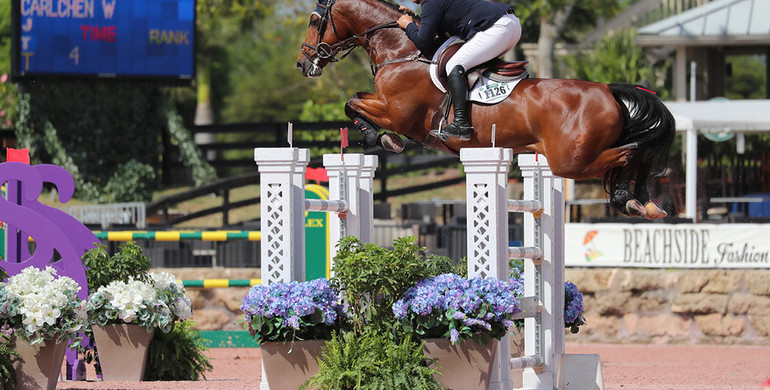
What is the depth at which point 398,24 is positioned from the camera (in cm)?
670

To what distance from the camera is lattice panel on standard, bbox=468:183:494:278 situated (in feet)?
17.7

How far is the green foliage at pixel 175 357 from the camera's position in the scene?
7.11 meters

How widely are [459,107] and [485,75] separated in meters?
0.28

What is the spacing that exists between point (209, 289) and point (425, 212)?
4.19 m

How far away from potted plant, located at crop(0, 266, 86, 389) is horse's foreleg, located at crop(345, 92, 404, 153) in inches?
74.8

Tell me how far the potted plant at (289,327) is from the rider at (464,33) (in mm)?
1470

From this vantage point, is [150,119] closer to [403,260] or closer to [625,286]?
[625,286]

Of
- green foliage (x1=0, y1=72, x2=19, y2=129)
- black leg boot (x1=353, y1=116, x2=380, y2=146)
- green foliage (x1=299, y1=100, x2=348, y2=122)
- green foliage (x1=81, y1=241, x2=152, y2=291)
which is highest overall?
green foliage (x1=0, y1=72, x2=19, y2=129)

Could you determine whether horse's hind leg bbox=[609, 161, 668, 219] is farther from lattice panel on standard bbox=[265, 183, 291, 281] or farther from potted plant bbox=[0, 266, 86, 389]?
potted plant bbox=[0, 266, 86, 389]

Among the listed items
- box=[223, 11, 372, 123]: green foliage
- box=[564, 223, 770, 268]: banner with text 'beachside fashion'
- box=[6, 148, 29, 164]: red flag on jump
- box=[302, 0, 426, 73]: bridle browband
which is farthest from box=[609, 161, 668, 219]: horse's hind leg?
box=[223, 11, 372, 123]: green foliage

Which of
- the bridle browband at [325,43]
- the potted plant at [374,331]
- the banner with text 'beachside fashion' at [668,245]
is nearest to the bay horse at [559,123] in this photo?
the bridle browband at [325,43]

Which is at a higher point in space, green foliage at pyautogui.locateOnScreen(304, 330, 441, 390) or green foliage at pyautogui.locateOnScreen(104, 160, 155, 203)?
green foliage at pyautogui.locateOnScreen(104, 160, 155, 203)

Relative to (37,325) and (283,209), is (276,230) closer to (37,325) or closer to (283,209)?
(283,209)

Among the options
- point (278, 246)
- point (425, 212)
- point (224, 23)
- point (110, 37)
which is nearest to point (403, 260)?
point (278, 246)
